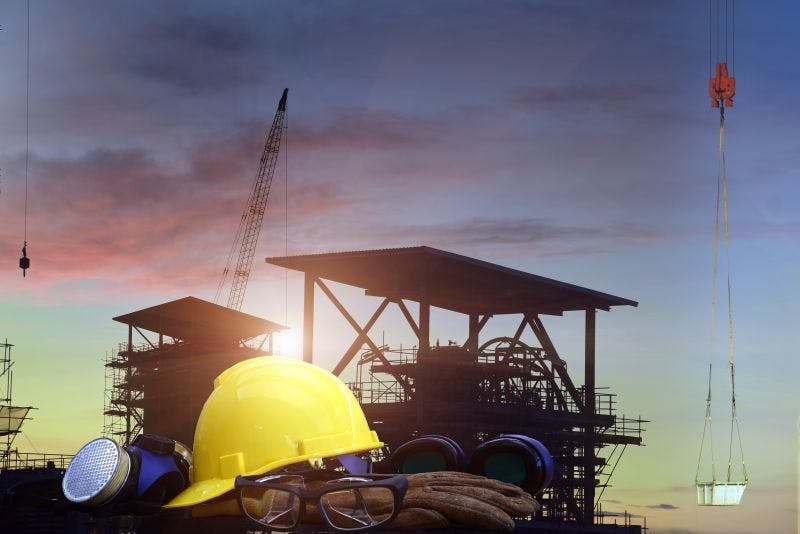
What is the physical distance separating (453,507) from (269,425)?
253cm

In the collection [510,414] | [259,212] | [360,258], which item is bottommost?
[510,414]

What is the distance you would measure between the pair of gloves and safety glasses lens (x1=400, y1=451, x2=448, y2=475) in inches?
87.3

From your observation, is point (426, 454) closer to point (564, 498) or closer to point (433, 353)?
point (433, 353)

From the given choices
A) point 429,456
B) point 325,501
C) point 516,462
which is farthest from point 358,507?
point 429,456

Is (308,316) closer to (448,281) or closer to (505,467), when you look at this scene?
(448,281)

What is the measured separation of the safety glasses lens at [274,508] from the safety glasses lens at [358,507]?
281 millimetres

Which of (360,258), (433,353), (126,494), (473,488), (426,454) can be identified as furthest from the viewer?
(433,353)

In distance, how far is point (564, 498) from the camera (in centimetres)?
7544

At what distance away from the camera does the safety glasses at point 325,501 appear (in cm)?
914

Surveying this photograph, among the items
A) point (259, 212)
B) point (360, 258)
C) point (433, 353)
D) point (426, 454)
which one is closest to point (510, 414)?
point (433, 353)

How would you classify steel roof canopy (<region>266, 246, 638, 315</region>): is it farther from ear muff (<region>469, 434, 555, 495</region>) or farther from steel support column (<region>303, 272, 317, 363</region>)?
ear muff (<region>469, 434, 555, 495</region>)

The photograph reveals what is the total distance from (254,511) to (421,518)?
58.7 inches

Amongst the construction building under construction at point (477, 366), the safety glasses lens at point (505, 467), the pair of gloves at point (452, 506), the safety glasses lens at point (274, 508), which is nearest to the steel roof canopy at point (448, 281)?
the construction building under construction at point (477, 366)

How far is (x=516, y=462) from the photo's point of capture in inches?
478
